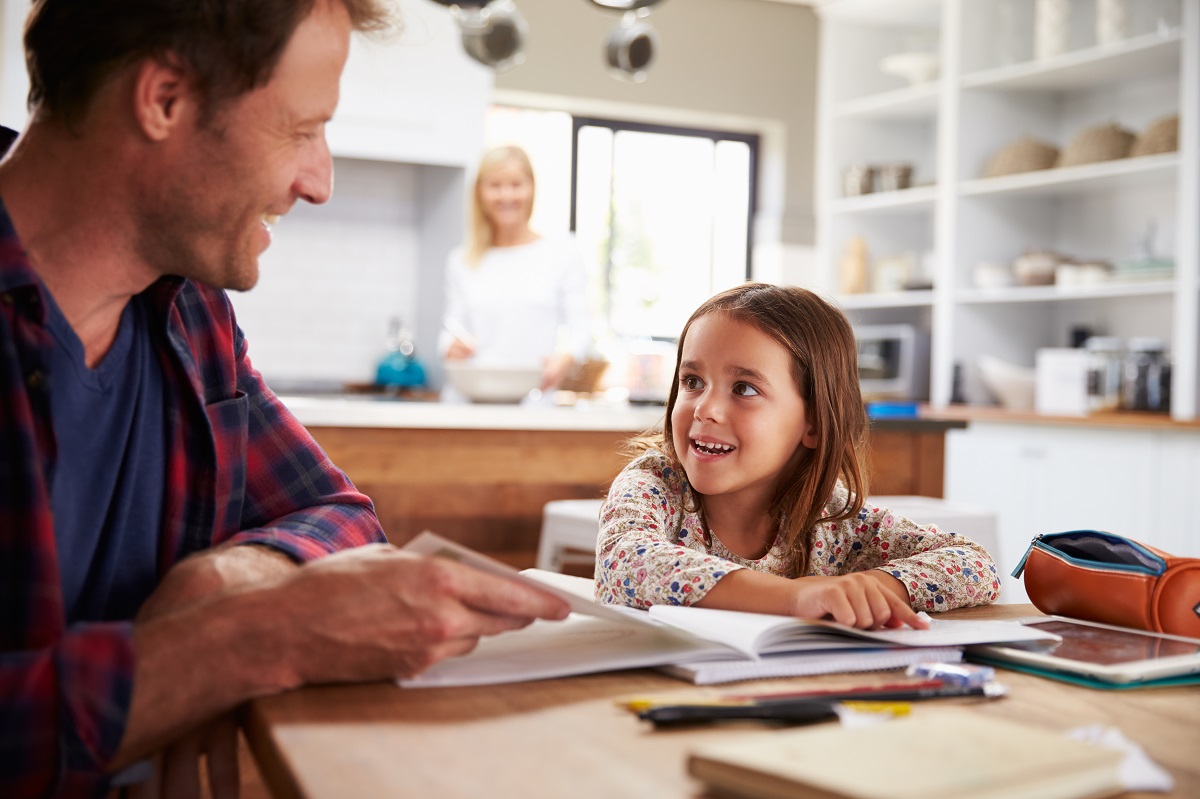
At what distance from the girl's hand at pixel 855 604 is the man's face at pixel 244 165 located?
593 mm

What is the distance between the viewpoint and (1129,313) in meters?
5.22

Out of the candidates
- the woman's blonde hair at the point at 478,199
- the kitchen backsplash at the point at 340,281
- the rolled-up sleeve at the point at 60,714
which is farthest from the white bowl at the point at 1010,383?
the rolled-up sleeve at the point at 60,714

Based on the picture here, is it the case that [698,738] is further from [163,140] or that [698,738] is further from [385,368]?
[385,368]

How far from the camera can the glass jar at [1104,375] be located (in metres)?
4.62

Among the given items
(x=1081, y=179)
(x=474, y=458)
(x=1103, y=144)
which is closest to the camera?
(x=474, y=458)

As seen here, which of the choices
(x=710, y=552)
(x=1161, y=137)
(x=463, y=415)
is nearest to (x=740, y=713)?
(x=710, y=552)

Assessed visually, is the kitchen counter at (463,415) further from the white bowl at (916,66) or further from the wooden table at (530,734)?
the white bowl at (916,66)

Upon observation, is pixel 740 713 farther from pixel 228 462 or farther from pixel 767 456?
pixel 767 456

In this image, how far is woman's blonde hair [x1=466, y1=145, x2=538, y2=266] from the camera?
4508 millimetres

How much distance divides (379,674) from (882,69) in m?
6.13

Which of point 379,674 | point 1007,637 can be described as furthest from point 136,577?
point 1007,637

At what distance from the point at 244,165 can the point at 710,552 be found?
77 cm

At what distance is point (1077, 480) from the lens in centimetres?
464

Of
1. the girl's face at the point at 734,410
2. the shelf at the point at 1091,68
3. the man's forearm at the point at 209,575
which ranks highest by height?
the shelf at the point at 1091,68
